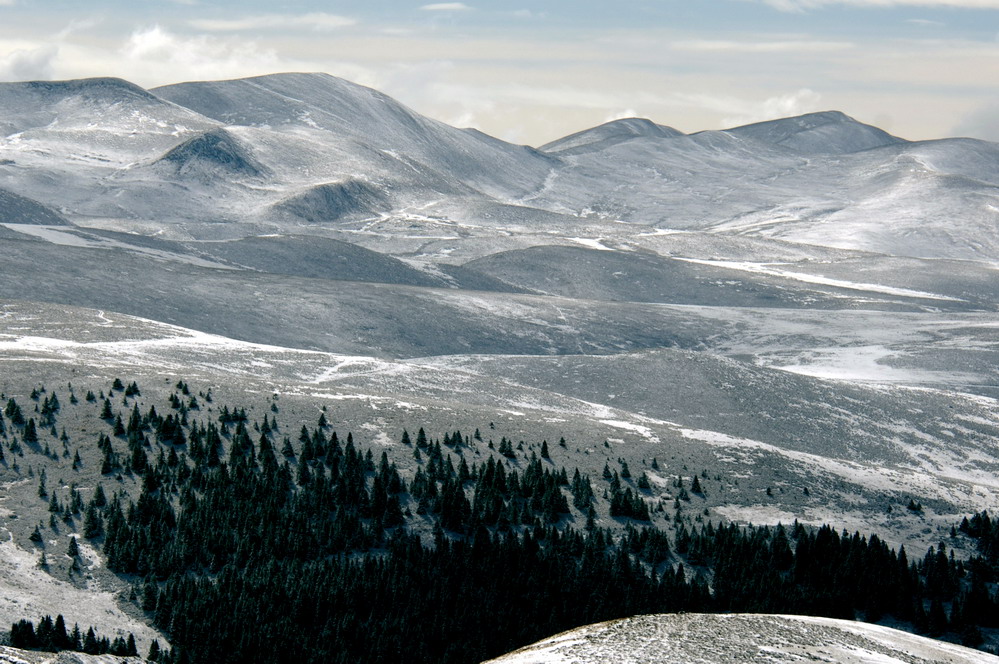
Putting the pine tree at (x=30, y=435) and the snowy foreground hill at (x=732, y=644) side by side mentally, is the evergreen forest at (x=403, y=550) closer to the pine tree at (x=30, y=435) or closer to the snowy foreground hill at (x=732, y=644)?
the pine tree at (x=30, y=435)

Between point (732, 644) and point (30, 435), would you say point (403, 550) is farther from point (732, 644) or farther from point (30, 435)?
point (732, 644)

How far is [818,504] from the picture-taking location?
282ft

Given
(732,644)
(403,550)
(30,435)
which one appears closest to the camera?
(732,644)

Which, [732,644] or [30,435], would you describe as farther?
[30,435]

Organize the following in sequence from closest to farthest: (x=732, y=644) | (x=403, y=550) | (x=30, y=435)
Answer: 1. (x=732, y=644)
2. (x=403, y=550)
3. (x=30, y=435)

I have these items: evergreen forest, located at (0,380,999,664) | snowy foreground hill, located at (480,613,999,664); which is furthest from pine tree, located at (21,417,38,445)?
snowy foreground hill, located at (480,613,999,664)

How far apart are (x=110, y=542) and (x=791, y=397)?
90.7 metres

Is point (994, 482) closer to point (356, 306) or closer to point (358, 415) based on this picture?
point (358, 415)

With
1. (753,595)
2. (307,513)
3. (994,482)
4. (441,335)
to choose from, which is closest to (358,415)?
(307,513)

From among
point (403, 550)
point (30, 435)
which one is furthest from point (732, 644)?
point (30, 435)

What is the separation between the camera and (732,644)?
47.9m

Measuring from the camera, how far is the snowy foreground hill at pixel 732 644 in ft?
152

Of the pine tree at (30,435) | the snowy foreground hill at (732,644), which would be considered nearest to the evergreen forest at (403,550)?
the pine tree at (30,435)

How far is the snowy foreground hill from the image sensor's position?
1827 inches
